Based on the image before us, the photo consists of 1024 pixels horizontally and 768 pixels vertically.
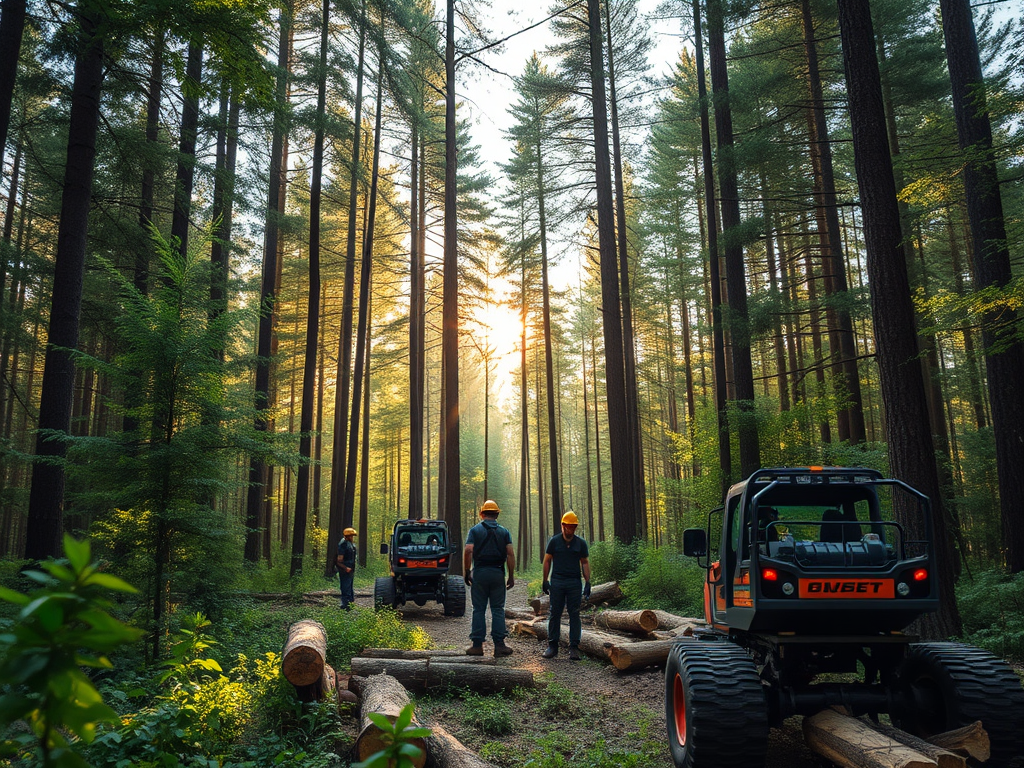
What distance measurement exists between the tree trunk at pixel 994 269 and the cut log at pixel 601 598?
7442 mm

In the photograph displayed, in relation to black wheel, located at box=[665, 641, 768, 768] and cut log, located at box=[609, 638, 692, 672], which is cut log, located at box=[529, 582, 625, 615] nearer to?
cut log, located at box=[609, 638, 692, 672]

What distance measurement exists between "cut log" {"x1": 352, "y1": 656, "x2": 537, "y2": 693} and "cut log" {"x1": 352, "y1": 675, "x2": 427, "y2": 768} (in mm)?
740

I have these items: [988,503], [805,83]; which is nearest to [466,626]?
[988,503]

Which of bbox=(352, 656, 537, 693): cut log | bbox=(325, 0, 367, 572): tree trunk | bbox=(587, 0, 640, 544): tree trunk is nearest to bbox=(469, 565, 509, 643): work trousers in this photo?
bbox=(352, 656, 537, 693): cut log

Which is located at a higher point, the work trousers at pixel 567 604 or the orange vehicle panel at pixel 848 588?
the orange vehicle panel at pixel 848 588

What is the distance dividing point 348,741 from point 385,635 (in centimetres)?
390

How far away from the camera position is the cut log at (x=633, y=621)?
1021 cm

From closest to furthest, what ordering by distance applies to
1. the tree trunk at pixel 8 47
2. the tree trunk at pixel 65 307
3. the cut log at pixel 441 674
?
the cut log at pixel 441 674 < the tree trunk at pixel 8 47 < the tree trunk at pixel 65 307

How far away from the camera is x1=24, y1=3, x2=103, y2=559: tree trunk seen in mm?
9133

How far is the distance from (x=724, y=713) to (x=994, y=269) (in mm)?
10463

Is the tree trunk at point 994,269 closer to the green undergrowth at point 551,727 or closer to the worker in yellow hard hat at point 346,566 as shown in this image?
the green undergrowth at point 551,727

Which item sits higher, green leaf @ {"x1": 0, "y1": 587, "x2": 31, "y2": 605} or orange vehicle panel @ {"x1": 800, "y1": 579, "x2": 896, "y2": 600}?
green leaf @ {"x1": 0, "y1": 587, "x2": 31, "y2": 605}

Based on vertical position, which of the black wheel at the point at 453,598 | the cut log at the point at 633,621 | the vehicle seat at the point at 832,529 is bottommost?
the black wheel at the point at 453,598

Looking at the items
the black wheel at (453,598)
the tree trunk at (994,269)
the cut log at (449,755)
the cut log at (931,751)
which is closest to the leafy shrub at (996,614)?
the tree trunk at (994,269)
